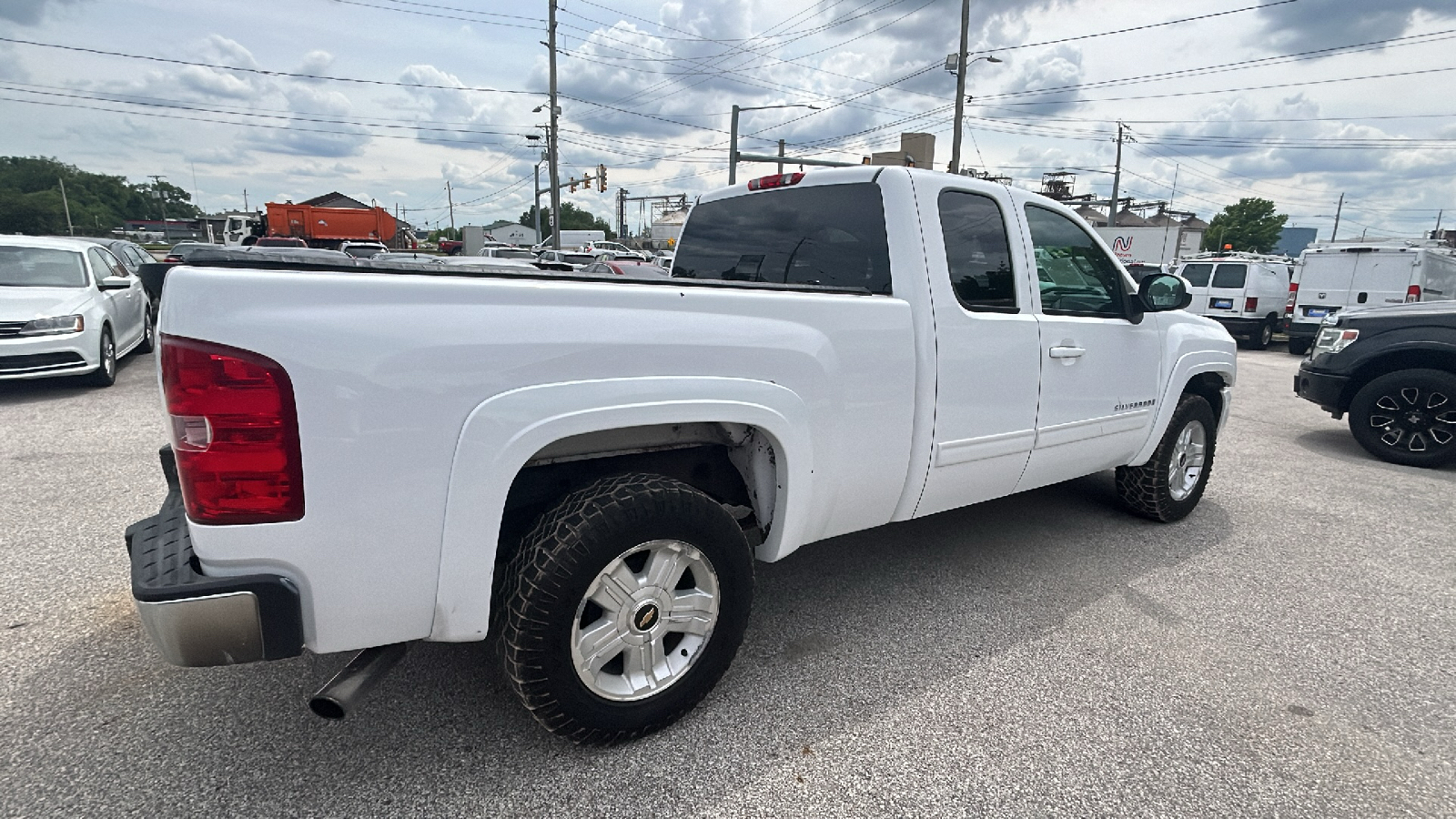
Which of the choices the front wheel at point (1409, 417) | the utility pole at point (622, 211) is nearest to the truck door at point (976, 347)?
the front wheel at point (1409, 417)

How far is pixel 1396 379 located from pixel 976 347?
5.84 metres

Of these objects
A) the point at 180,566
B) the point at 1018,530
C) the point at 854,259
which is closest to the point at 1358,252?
the point at 1018,530

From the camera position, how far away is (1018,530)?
14.5ft

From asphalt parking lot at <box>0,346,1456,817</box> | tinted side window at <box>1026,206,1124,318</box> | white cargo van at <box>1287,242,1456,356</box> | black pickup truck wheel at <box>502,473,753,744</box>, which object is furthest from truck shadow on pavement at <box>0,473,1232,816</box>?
white cargo van at <box>1287,242,1456,356</box>

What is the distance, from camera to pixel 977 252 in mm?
3203

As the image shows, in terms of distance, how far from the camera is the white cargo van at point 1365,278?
1373 centimetres

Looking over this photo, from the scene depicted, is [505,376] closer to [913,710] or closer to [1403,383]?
[913,710]

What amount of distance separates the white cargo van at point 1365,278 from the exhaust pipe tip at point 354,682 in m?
16.8

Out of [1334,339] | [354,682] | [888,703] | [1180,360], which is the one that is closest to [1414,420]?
[1334,339]

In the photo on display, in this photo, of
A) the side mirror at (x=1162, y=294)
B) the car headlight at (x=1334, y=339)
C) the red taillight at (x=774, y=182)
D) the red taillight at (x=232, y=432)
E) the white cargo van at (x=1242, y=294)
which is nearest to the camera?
the red taillight at (x=232, y=432)

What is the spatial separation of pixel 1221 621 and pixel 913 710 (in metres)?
1.74

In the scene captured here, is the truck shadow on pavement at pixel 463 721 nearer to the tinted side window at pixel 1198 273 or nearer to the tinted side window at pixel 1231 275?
the tinted side window at pixel 1231 275

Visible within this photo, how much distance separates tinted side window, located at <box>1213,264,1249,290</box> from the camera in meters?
16.2

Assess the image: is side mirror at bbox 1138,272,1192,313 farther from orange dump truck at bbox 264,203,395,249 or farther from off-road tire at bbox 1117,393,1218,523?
orange dump truck at bbox 264,203,395,249
